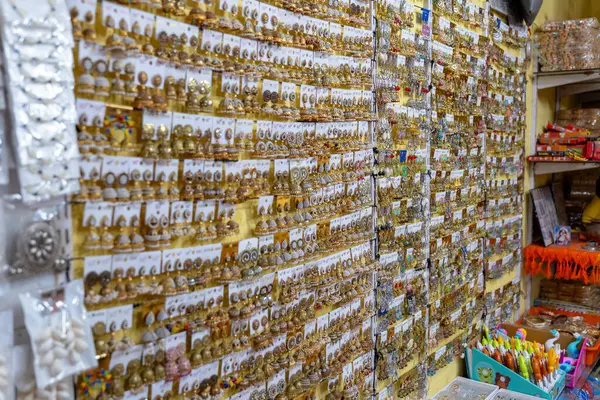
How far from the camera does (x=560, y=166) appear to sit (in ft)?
12.0

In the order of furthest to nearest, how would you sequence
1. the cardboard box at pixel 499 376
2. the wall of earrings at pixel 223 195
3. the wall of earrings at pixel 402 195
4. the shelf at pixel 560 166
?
the shelf at pixel 560 166 → the cardboard box at pixel 499 376 → the wall of earrings at pixel 402 195 → the wall of earrings at pixel 223 195

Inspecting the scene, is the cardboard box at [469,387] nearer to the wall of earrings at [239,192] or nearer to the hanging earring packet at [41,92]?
the wall of earrings at [239,192]

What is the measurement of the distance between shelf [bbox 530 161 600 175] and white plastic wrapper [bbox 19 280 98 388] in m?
3.27

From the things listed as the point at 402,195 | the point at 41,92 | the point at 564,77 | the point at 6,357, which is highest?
the point at 564,77

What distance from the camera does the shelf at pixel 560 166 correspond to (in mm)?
3557

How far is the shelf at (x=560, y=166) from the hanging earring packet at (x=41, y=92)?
3.28 m

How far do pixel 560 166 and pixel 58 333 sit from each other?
3356mm

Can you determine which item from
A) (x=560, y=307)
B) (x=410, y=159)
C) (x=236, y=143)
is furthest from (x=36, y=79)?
(x=560, y=307)

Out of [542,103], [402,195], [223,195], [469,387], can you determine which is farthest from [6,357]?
[542,103]

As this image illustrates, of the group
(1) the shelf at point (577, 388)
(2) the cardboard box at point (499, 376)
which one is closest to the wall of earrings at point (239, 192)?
(2) the cardboard box at point (499, 376)

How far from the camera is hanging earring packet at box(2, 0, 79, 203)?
3.20ft

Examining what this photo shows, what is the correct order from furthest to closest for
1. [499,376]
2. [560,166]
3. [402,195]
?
[560,166] → [499,376] → [402,195]

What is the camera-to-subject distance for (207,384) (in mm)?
1372

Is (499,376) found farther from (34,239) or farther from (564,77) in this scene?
(34,239)
